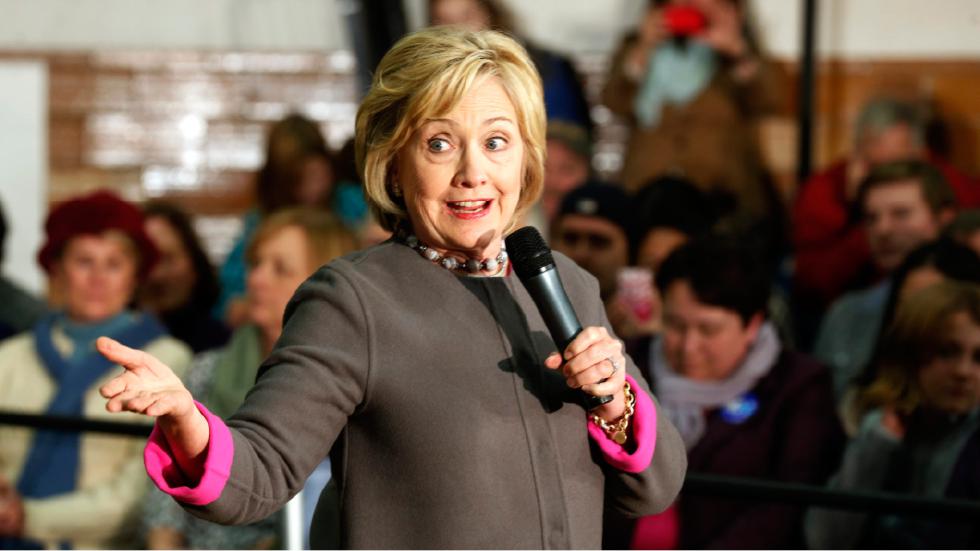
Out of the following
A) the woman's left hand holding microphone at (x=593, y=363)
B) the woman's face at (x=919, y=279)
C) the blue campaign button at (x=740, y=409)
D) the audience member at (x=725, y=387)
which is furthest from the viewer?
the woman's face at (x=919, y=279)

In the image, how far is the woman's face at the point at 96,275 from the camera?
448cm

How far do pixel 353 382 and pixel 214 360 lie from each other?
2.22 meters

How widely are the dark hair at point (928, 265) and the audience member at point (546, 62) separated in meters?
1.61

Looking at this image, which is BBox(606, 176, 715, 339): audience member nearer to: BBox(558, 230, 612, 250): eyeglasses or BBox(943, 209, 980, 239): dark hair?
BBox(558, 230, 612, 250): eyeglasses

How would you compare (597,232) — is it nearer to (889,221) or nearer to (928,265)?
(889,221)

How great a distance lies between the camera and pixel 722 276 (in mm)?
3889

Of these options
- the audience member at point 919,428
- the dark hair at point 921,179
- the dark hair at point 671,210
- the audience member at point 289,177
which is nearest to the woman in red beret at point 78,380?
the audience member at point 289,177

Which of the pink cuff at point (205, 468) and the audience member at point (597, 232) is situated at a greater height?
the pink cuff at point (205, 468)

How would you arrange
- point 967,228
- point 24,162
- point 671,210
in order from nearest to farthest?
point 967,228 < point 671,210 < point 24,162

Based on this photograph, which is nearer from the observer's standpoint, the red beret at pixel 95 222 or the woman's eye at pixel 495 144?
the woman's eye at pixel 495 144

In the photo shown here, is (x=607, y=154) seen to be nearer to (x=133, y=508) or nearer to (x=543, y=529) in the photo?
(x=133, y=508)

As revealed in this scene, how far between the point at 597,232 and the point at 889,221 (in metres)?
0.81

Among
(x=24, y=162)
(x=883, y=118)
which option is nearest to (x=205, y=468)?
(x=883, y=118)

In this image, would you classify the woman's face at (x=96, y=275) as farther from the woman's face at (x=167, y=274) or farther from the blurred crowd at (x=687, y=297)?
the woman's face at (x=167, y=274)
